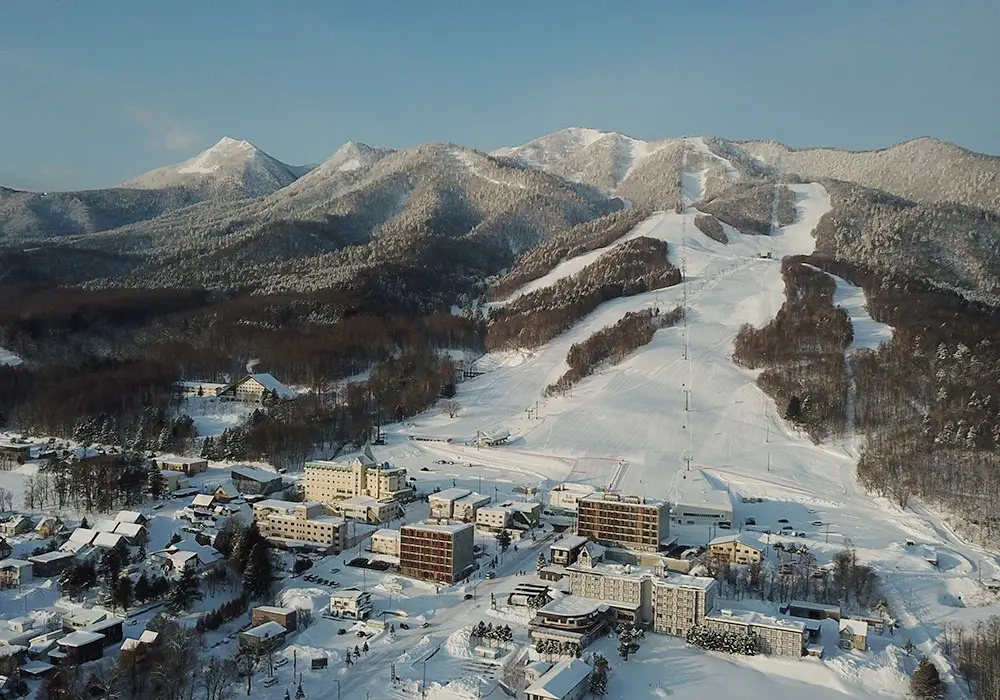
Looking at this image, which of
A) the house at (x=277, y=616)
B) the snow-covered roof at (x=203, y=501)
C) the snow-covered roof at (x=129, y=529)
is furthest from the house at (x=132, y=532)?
the house at (x=277, y=616)

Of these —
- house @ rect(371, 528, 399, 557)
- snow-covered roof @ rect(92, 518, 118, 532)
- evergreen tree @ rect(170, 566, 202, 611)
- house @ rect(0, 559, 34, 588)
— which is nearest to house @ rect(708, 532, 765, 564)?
house @ rect(371, 528, 399, 557)

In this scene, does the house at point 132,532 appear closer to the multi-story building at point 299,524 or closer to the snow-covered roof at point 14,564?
the snow-covered roof at point 14,564

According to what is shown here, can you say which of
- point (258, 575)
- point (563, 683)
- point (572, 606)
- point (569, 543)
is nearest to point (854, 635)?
point (572, 606)

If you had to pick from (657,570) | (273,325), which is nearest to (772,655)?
(657,570)

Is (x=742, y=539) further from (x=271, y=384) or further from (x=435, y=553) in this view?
(x=271, y=384)

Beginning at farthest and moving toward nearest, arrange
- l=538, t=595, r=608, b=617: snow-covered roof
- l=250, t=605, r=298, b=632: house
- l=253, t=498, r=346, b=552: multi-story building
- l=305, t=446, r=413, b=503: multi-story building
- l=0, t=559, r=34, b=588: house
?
l=305, t=446, r=413, b=503: multi-story building, l=253, t=498, r=346, b=552: multi-story building, l=0, t=559, r=34, b=588: house, l=538, t=595, r=608, b=617: snow-covered roof, l=250, t=605, r=298, b=632: house

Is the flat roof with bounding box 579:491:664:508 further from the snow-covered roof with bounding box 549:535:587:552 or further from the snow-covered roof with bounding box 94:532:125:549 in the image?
the snow-covered roof with bounding box 94:532:125:549
